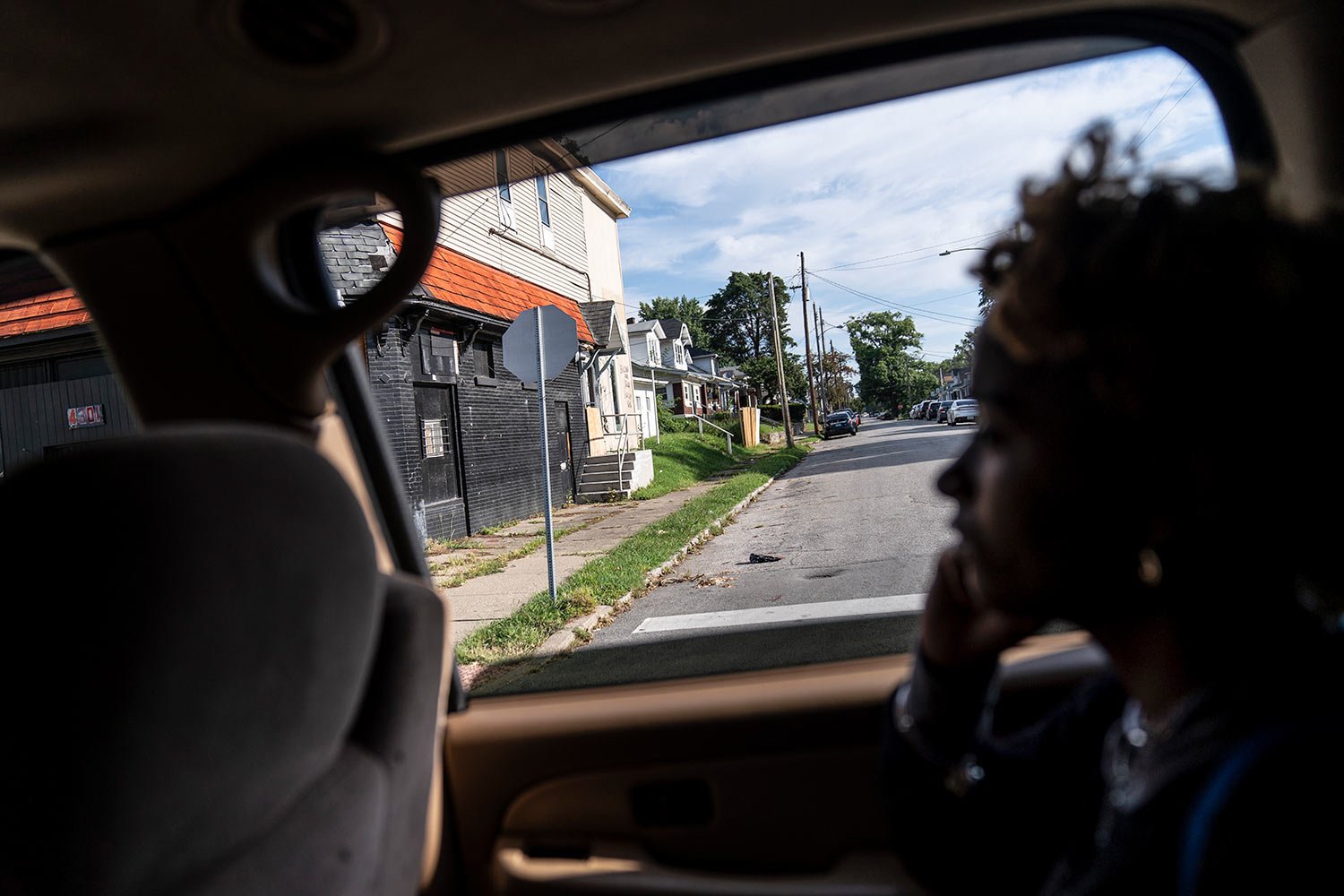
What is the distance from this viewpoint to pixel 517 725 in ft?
6.72

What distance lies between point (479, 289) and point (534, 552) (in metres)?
4.56

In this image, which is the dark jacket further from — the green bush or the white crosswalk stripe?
the green bush

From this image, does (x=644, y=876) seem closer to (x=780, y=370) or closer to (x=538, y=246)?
(x=538, y=246)

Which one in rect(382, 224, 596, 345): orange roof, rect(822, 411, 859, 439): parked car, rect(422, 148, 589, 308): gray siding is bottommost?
rect(822, 411, 859, 439): parked car

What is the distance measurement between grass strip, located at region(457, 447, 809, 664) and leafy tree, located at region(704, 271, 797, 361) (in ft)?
66.6

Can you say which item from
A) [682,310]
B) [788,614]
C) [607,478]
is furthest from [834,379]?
[788,614]

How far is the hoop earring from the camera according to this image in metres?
0.84

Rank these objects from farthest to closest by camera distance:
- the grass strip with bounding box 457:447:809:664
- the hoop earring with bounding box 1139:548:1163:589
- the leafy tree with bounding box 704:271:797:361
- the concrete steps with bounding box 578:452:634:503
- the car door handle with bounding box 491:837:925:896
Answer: the leafy tree with bounding box 704:271:797:361 → the concrete steps with bounding box 578:452:634:503 → the grass strip with bounding box 457:447:809:664 → the car door handle with bounding box 491:837:925:896 → the hoop earring with bounding box 1139:548:1163:589

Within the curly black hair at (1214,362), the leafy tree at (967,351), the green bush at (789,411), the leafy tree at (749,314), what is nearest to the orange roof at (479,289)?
the leafy tree at (967,351)

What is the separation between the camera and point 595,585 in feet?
22.5

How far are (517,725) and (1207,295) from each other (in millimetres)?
1757

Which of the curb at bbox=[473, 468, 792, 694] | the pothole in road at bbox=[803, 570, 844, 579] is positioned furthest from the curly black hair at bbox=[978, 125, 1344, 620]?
the pothole in road at bbox=[803, 570, 844, 579]

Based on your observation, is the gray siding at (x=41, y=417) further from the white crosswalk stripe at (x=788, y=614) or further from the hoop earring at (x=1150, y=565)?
the hoop earring at (x=1150, y=565)

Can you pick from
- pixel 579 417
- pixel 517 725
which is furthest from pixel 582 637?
pixel 579 417
